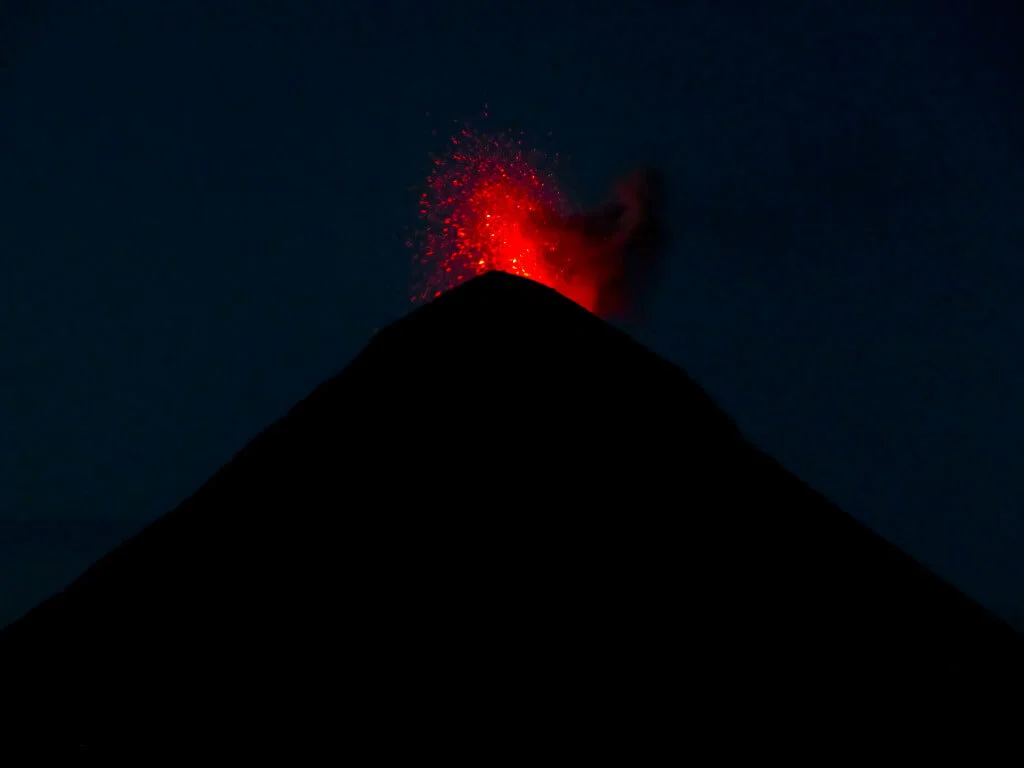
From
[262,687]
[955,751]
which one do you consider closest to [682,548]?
[955,751]

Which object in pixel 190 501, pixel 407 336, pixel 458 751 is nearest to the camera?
pixel 458 751

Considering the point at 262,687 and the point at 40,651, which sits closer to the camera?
the point at 262,687

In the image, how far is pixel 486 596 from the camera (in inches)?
232

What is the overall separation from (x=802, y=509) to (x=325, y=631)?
20.8 ft

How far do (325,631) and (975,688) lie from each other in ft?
20.2

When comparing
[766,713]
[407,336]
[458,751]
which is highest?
[407,336]

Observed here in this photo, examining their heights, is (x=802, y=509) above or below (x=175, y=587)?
above

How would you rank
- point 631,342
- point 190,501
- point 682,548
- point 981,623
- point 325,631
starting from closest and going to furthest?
point 325,631
point 682,548
point 981,623
point 190,501
point 631,342

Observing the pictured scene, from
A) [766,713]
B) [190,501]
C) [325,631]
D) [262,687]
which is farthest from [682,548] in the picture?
[190,501]

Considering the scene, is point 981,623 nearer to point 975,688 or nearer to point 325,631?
point 975,688

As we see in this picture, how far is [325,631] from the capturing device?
18.7 feet

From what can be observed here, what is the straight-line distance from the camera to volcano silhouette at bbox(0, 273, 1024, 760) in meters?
5.01

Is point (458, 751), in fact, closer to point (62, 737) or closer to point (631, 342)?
point (62, 737)

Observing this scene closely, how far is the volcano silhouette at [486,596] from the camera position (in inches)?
197
